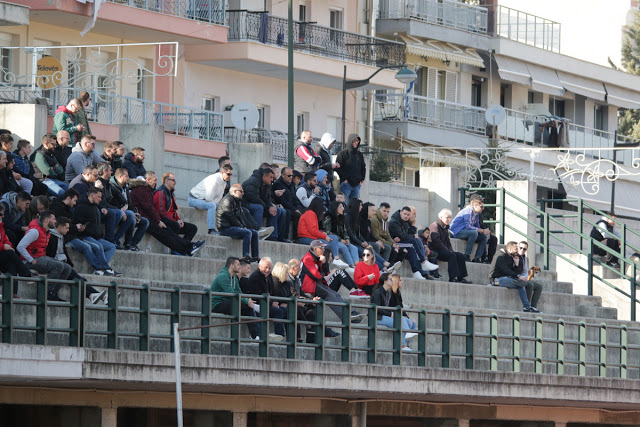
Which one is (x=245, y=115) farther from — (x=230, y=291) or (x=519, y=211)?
(x=230, y=291)

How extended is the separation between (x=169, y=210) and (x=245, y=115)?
1358 centimetres

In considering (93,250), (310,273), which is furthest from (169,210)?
(93,250)

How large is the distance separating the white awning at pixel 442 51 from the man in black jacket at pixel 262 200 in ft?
78.7

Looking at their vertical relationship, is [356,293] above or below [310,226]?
below

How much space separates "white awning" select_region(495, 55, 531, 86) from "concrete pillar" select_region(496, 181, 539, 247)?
19590 millimetres

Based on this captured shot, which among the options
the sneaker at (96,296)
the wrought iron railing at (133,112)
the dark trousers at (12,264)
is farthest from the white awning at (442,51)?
the dark trousers at (12,264)

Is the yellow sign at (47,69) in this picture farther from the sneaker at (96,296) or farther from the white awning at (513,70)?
the white awning at (513,70)

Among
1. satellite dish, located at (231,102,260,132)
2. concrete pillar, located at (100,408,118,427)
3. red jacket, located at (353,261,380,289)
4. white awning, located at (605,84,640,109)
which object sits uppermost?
white awning, located at (605,84,640,109)

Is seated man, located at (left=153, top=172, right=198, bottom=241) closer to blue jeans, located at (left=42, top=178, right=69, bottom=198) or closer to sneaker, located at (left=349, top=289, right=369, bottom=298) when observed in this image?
blue jeans, located at (left=42, top=178, right=69, bottom=198)

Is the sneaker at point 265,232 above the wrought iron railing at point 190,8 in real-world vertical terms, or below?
below

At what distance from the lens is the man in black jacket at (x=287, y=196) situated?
92.7 ft

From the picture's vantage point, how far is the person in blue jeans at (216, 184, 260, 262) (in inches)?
1040

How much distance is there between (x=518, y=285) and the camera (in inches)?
1196

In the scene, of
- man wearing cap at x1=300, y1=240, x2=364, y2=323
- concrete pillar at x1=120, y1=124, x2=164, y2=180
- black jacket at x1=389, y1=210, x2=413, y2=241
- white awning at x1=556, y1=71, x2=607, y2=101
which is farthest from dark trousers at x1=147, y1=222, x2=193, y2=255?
white awning at x1=556, y1=71, x2=607, y2=101
